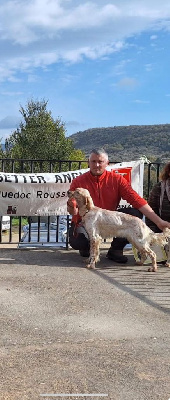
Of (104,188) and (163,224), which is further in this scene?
(104,188)

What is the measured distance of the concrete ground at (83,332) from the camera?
3.20m

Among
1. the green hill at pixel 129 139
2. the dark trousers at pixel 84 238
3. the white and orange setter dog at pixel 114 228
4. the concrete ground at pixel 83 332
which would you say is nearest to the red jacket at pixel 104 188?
the dark trousers at pixel 84 238

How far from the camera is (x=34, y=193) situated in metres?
7.95

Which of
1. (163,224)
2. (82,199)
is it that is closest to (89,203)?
(82,199)

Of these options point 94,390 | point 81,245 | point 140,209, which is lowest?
point 94,390

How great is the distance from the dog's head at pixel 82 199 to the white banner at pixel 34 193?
4.44ft

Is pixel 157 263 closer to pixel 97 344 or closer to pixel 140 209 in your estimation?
pixel 140 209

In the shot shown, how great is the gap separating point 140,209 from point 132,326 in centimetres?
272

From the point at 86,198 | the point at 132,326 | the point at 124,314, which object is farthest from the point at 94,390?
the point at 86,198

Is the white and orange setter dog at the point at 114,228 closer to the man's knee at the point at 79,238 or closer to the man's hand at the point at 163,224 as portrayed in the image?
the man's hand at the point at 163,224

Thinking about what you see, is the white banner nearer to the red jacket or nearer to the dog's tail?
the red jacket

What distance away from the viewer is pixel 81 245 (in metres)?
7.10

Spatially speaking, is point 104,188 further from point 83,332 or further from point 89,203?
point 83,332

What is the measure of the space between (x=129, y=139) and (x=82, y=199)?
6545cm
